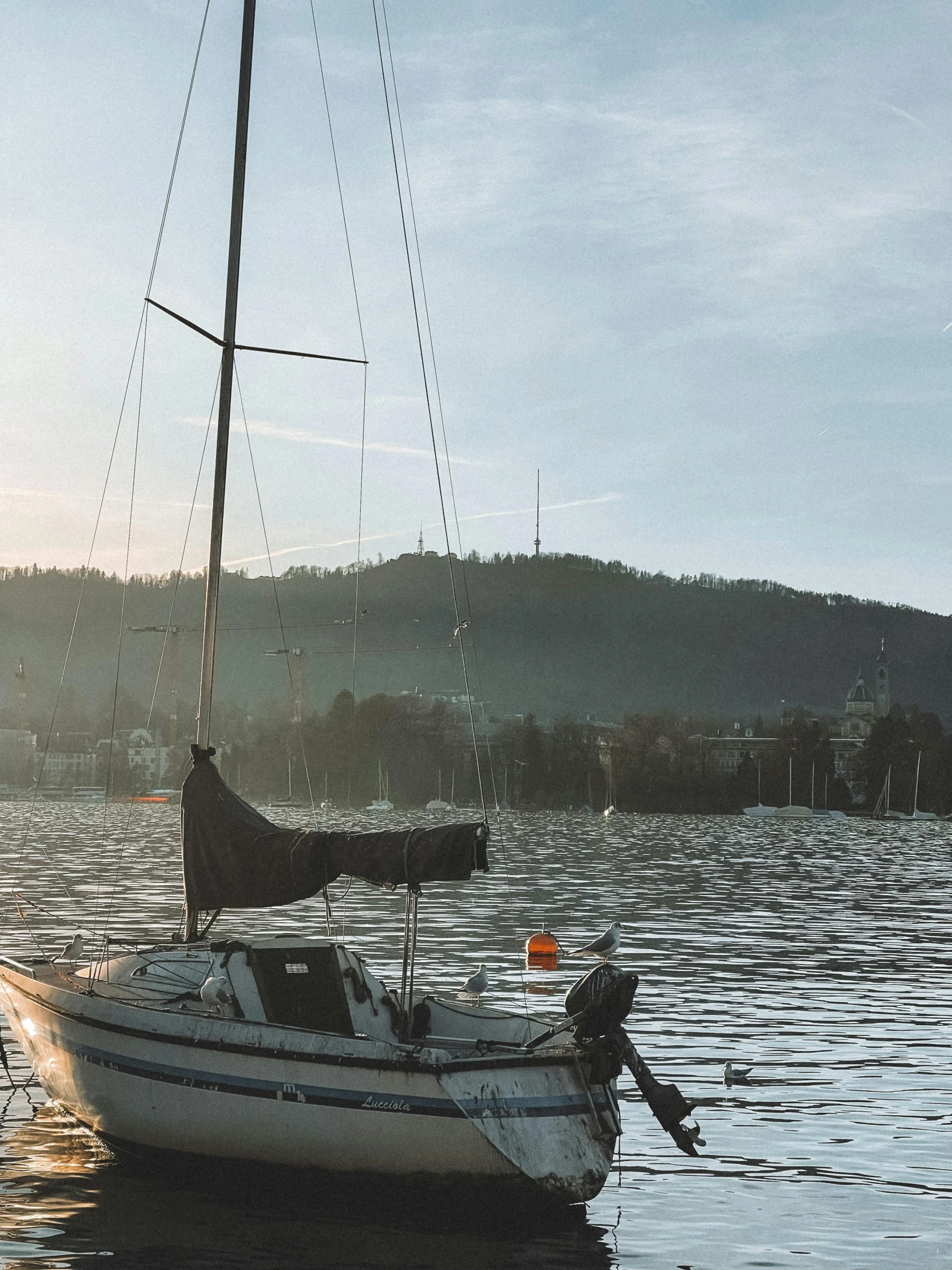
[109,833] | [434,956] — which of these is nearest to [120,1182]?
[434,956]

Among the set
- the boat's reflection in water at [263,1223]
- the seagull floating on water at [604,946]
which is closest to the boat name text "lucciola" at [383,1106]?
the boat's reflection in water at [263,1223]

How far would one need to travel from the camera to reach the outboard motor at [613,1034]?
51.1 feet

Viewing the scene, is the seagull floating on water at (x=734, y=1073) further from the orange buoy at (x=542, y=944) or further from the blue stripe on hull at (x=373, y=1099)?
the blue stripe on hull at (x=373, y=1099)

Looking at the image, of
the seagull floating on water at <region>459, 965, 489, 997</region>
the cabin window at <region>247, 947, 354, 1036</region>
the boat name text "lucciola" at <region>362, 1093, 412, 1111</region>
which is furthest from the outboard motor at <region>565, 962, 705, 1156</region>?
the seagull floating on water at <region>459, 965, 489, 997</region>

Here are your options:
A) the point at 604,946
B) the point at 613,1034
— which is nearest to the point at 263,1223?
the point at 613,1034

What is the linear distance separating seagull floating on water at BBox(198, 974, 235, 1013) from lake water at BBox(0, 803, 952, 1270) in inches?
69.8

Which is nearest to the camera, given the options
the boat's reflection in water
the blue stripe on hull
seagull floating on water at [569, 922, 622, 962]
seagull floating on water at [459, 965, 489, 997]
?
the boat's reflection in water

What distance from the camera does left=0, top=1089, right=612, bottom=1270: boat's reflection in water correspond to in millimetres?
14484

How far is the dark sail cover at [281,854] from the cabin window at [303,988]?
25.8 inches

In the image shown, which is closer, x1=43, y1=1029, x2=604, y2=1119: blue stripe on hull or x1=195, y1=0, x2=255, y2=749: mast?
x1=43, y1=1029, x2=604, y2=1119: blue stripe on hull

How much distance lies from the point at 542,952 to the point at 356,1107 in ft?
47.1

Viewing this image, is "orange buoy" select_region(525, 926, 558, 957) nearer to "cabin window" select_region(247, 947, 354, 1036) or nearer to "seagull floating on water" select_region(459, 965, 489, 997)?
"seagull floating on water" select_region(459, 965, 489, 997)

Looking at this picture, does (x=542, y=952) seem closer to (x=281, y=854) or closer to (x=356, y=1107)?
(x=281, y=854)

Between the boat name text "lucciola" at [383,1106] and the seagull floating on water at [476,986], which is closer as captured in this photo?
the boat name text "lucciola" at [383,1106]
